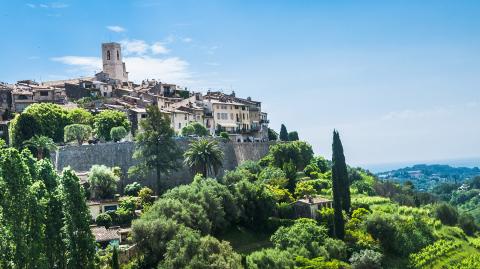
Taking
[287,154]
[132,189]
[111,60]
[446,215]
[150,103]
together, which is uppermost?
[111,60]

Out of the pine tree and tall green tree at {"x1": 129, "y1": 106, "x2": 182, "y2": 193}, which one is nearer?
tall green tree at {"x1": 129, "y1": 106, "x2": 182, "y2": 193}

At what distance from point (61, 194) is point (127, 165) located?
2630cm

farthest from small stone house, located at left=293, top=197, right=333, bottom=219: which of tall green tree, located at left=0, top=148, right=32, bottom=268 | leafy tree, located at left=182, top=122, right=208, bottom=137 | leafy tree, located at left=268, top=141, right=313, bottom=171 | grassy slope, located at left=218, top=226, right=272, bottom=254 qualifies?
tall green tree, located at left=0, top=148, right=32, bottom=268

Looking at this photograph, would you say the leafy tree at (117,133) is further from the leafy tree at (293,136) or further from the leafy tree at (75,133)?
the leafy tree at (293,136)

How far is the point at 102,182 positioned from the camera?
56312mm

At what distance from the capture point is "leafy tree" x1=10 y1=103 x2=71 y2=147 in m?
67.7

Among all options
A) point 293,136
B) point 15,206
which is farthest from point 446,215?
point 15,206

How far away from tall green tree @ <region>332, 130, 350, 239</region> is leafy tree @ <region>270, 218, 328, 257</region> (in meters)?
3.18

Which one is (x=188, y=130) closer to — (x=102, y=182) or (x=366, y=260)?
(x=102, y=182)

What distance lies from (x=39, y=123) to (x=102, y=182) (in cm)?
1846

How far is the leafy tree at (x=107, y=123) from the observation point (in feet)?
246

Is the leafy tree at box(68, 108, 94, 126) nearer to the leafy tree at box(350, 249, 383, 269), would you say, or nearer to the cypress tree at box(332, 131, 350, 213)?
the cypress tree at box(332, 131, 350, 213)

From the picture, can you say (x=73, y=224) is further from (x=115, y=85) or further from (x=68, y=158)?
(x=115, y=85)

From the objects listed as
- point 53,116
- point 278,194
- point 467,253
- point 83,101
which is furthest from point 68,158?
point 467,253
